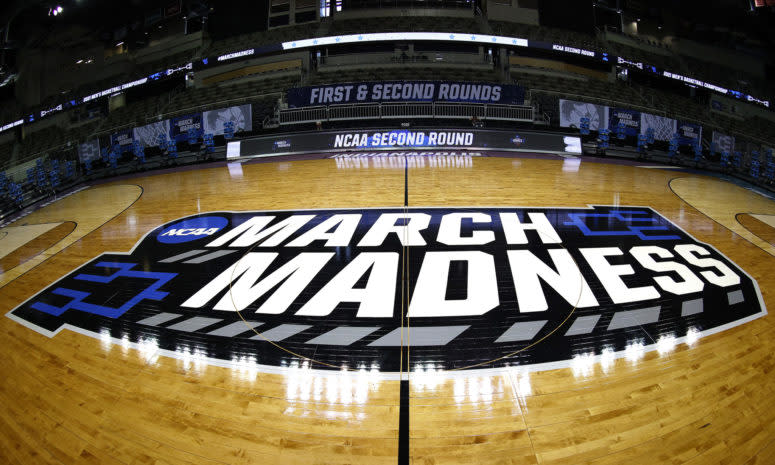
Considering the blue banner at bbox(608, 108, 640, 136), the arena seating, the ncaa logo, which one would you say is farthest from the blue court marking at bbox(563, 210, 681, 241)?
the arena seating

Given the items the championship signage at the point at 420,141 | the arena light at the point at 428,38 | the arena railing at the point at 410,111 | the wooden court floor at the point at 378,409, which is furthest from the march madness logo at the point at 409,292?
the arena light at the point at 428,38

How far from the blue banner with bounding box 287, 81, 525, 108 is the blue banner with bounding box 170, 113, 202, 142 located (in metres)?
5.11

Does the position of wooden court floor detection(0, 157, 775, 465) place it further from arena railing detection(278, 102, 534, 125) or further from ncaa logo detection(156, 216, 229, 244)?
arena railing detection(278, 102, 534, 125)

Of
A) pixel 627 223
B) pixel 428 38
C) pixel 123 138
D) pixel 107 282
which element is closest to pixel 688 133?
pixel 627 223

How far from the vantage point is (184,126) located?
52.1 feet

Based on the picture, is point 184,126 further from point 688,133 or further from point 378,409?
point 688,133

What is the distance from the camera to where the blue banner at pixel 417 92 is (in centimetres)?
1605

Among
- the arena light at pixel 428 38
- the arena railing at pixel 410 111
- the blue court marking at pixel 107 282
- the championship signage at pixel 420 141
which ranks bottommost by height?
the blue court marking at pixel 107 282

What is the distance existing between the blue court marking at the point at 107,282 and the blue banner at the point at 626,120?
17.1m

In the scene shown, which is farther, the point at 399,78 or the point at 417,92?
the point at 399,78

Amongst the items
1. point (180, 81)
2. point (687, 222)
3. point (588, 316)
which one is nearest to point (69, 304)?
point (588, 316)

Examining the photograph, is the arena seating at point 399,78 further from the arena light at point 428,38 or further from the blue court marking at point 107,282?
the blue court marking at point 107,282

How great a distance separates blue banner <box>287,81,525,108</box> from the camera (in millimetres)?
16047

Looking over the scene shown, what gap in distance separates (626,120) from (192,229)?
666 inches
